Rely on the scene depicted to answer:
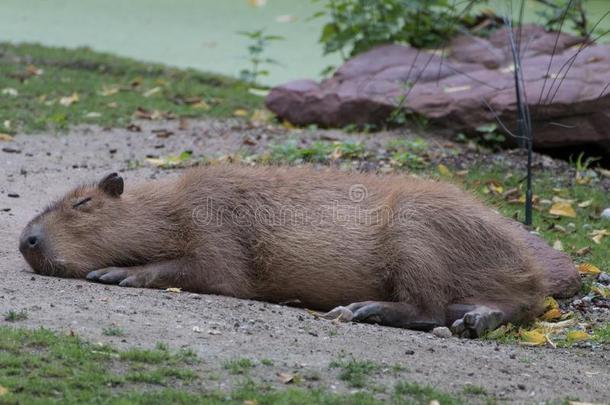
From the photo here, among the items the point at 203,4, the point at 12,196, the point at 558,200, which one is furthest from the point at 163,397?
the point at 203,4

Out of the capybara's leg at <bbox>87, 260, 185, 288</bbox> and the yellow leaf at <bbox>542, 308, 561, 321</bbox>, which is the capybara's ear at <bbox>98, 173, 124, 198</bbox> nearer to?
the capybara's leg at <bbox>87, 260, 185, 288</bbox>

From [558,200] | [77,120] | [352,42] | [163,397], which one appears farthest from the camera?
[352,42]

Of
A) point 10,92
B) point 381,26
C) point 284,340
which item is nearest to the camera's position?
point 284,340

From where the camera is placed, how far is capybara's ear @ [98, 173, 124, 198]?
5672mm

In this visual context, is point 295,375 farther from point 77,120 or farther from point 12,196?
point 77,120

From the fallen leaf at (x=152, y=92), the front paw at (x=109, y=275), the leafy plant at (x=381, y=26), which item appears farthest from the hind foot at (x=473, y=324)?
the fallen leaf at (x=152, y=92)

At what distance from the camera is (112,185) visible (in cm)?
569

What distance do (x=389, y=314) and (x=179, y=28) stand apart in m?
10.4

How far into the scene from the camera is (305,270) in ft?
18.2

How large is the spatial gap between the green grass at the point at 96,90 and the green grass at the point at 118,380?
17.6 ft

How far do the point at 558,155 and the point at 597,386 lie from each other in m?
4.83

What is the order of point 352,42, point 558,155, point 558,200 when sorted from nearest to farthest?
point 558,200 < point 558,155 < point 352,42

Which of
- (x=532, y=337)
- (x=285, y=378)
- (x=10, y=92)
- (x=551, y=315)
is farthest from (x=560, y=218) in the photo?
(x=10, y=92)

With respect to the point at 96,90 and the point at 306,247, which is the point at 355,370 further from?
the point at 96,90
